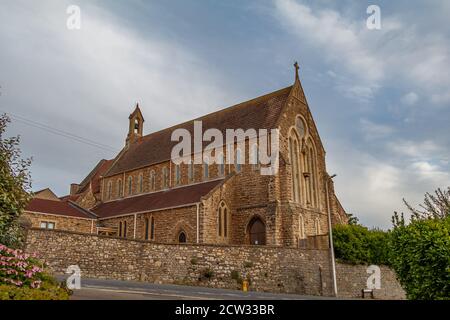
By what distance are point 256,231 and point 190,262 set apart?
8968 mm

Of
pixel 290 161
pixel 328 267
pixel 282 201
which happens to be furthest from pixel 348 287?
pixel 290 161

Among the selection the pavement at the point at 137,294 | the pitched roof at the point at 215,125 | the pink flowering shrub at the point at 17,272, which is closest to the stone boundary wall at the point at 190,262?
the pavement at the point at 137,294

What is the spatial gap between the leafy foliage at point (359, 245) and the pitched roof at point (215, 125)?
9.68 m

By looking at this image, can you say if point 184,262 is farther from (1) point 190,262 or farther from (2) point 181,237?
(2) point 181,237

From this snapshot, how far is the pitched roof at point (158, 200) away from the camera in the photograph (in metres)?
30.8

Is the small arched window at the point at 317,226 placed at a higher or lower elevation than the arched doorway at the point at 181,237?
higher

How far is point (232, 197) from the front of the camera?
102 feet

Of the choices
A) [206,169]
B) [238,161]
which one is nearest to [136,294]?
[238,161]

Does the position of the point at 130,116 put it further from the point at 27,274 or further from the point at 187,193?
the point at 27,274

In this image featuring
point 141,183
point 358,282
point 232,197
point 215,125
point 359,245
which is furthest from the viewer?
point 141,183

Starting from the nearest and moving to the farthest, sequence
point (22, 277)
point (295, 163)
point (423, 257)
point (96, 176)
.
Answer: point (22, 277), point (423, 257), point (295, 163), point (96, 176)

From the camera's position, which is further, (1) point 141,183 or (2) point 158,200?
(1) point 141,183

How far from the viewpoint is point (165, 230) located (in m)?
30.7

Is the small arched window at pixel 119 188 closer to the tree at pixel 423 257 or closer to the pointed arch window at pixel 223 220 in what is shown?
the pointed arch window at pixel 223 220
